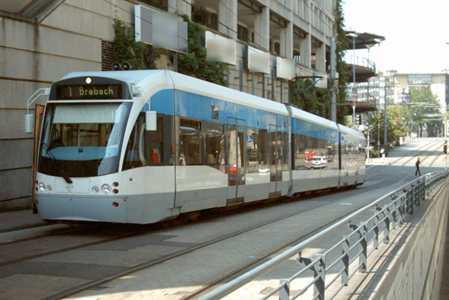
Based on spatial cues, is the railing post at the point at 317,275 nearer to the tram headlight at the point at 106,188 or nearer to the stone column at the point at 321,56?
the tram headlight at the point at 106,188

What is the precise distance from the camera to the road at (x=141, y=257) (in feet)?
27.1

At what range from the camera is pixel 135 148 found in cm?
1280

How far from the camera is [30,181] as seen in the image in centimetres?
1870

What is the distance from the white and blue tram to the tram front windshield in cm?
2

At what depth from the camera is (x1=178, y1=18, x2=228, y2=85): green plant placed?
1099 inches

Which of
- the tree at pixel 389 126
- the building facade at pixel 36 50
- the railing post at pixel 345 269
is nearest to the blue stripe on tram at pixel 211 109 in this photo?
the building facade at pixel 36 50

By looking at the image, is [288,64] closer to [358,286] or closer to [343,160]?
[343,160]

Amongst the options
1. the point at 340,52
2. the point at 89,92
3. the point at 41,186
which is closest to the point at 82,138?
the point at 89,92

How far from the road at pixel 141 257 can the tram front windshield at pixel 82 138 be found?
133cm

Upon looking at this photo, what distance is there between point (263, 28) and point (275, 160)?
21158 mm

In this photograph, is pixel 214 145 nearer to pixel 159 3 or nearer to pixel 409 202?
pixel 409 202

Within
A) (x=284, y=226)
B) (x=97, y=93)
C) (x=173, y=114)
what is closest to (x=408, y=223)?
(x=284, y=226)

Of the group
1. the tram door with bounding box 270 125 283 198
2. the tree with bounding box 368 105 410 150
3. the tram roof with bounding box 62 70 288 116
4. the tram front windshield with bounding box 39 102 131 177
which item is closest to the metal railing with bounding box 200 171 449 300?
the tram front windshield with bounding box 39 102 131 177

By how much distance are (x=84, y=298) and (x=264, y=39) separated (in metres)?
35.1
